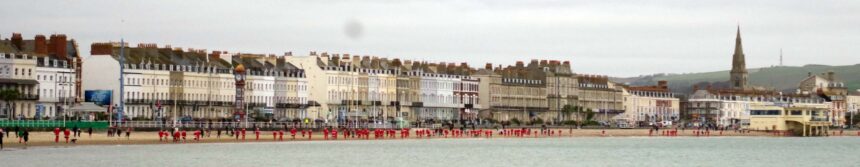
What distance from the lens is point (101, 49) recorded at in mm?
121062

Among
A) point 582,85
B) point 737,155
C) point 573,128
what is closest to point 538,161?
point 737,155

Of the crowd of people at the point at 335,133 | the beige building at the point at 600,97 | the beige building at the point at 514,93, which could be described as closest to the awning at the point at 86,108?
the crowd of people at the point at 335,133

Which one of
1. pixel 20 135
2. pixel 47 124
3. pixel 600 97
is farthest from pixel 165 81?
pixel 600 97

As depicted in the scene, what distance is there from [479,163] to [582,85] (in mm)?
106271

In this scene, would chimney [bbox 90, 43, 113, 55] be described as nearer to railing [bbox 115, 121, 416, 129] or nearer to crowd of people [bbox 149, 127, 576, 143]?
railing [bbox 115, 121, 416, 129]

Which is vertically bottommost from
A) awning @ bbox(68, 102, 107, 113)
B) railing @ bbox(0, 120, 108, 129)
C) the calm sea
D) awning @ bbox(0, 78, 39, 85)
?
the calm sea

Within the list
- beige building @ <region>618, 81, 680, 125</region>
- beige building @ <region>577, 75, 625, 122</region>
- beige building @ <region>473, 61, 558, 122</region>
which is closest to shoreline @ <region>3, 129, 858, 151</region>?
beige building @ <region>473, 61, 558, 122</region>

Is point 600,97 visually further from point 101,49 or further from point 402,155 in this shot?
point 402,155

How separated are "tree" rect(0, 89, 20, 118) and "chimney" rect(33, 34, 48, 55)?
4.99m

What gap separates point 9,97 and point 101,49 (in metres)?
13.3

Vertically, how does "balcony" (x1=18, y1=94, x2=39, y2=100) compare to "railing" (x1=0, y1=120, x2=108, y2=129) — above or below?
above

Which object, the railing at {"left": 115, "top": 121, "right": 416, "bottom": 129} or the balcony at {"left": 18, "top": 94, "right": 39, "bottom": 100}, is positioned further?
the balcony at {"left": 18, "top": 94, "right": 39, "bottom": 100}

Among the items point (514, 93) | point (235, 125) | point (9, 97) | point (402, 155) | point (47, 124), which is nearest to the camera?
point (402, 155)

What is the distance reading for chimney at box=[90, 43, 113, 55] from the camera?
4761 inches
